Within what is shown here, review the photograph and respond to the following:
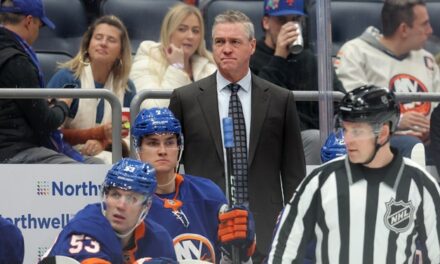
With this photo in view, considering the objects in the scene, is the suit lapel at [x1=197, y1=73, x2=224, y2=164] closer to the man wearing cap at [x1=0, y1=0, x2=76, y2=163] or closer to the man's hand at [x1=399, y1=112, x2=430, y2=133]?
the man wearing cap at [x1=0, y1=0, x2=76, y2=163]

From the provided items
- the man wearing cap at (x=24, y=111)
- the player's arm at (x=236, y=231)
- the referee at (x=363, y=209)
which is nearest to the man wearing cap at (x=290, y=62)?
the man wearing cap at (x=24, y=111)

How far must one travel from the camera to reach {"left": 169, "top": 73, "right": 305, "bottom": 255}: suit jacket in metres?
5.72

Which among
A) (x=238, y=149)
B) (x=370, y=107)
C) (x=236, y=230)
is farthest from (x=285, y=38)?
(x=370, y=107)

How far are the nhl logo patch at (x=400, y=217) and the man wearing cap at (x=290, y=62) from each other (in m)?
1.61

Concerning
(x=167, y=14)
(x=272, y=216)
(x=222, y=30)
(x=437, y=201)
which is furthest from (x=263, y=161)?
(x=437, y=201)

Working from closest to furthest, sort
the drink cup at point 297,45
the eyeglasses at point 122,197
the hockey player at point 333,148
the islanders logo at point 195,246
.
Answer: the eyeglasses at point 122,197 → the islanders logo at point 195,246 → the hockey player at point 333,148 → the drink cup at point 297,45

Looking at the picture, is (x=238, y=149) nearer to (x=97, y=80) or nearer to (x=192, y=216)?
(x=192, y=216)

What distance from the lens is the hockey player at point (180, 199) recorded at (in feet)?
16.7

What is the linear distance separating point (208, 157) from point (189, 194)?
0.52 m

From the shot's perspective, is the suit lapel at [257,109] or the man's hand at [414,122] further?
the man's hand at [414,122]

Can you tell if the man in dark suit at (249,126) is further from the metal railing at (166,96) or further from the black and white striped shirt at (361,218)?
the black and white striped shirt at (361,218)

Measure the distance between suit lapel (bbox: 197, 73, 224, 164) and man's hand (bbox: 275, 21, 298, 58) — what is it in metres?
0.50

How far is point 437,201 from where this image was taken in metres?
4.36

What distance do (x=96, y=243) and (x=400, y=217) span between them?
1.02 metres
